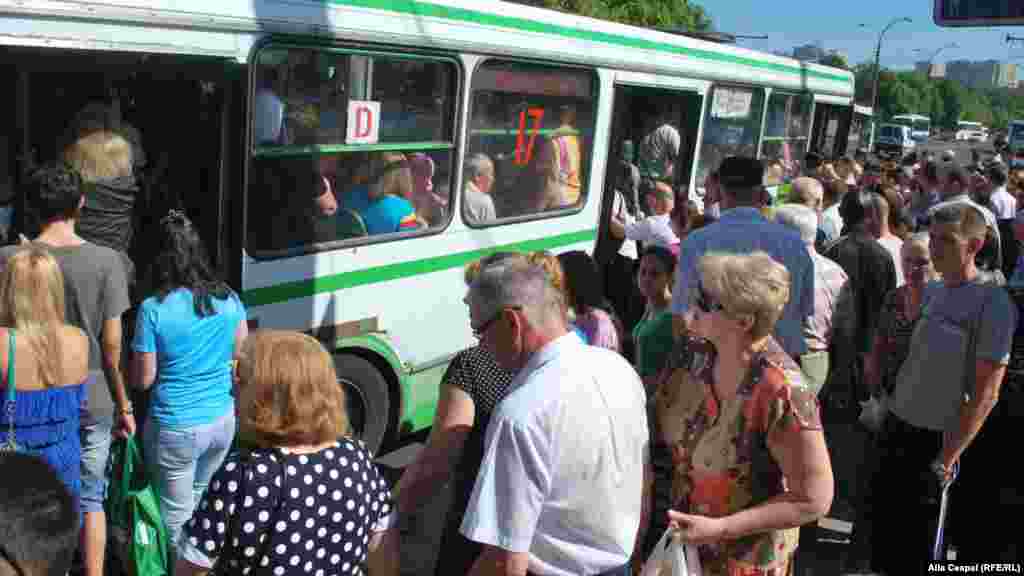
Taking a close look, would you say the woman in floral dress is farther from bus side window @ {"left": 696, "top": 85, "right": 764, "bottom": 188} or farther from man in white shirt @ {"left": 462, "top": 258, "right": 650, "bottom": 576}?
bus side window @ {"left": 696, "top": 85, "right": 764, "bottom": 188}

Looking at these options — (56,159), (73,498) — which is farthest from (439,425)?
(56,159)

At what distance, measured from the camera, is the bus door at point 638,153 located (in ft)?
24.6

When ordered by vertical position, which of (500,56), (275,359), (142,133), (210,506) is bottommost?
(210,506)

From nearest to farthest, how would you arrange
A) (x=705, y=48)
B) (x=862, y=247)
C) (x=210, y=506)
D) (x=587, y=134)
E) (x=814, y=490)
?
(x=210, y=506) → (x=814, y=490) → (x=862, y=247) → (x=587, y=134) → (x=705, y=48)

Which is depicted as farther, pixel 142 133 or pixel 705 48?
pixel 705 48

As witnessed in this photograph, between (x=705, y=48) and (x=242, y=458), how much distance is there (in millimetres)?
7382

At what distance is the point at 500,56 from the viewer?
6051 mm

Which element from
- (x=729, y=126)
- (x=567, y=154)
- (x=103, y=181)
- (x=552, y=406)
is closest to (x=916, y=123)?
(x=729, y=126)

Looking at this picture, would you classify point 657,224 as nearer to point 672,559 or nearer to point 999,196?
point 672,559

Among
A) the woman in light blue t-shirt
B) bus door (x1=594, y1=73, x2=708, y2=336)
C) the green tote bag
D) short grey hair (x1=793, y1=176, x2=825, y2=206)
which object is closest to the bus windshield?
bus door (x1=594, y1=73, x2=708, y2=336)

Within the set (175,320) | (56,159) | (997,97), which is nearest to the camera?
(175,320)

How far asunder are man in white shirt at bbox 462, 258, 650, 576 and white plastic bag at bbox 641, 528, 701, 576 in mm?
145

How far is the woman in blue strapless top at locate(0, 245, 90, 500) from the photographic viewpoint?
11.2 ft

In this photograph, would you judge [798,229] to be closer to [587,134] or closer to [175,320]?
[587,134]
